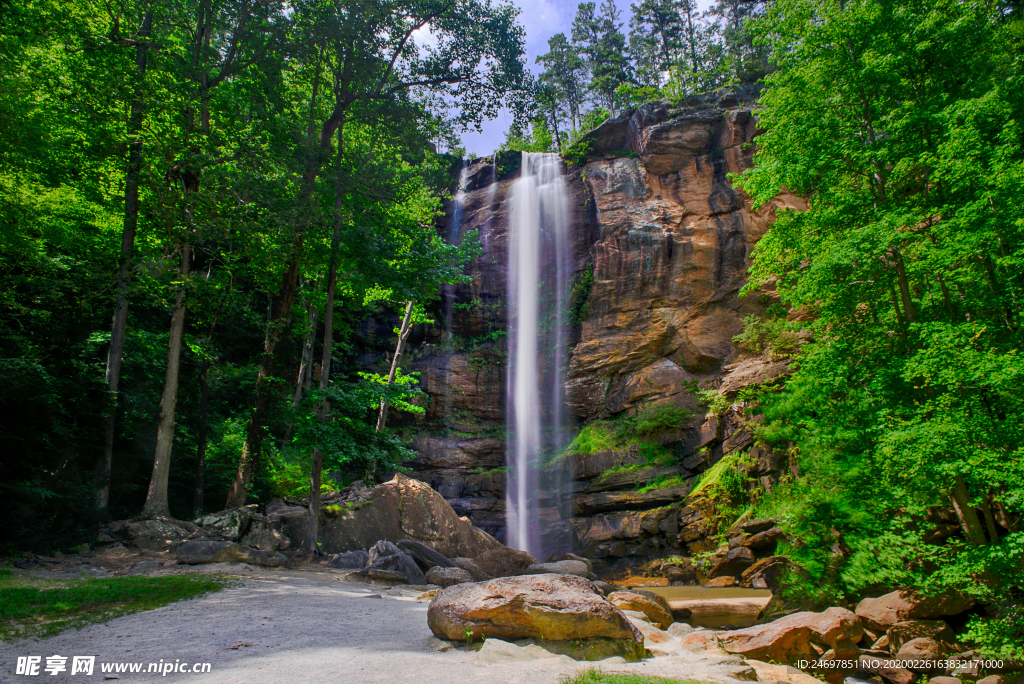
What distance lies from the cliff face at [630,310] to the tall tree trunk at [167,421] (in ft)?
48.0

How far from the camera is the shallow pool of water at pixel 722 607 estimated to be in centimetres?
1049

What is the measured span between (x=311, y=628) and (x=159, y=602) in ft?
8.08

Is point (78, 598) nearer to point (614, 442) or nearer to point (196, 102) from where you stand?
point (196, 102)

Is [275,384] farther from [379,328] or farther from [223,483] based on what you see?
[379,328]

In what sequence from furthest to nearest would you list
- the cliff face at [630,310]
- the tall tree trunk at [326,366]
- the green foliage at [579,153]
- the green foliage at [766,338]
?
the green foliage at [579,153] → the cliff face at [630,310] → the green foliage at [766,338] → the tall tree trunk at [326,366]

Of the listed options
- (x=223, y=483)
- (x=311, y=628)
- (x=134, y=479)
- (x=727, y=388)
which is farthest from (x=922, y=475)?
(x=223, y=483)

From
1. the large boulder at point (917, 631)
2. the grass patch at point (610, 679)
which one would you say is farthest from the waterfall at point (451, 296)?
the grass patch at point (610, 679)

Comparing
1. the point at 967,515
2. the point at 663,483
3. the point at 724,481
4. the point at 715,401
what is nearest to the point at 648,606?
the point at 967,515

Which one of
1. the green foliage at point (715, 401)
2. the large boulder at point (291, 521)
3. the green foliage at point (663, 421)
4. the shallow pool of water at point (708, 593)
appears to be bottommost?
the shallow pool of water at point (708, 593)

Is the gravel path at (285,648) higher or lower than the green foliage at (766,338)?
lower

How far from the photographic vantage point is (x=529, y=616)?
598cm

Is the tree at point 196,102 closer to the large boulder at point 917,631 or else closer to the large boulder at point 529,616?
the large boulder at point 529,616

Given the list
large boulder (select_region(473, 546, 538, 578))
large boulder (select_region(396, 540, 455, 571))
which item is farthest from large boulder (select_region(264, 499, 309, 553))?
large boulder (select_region(473, 546, 538, 578))

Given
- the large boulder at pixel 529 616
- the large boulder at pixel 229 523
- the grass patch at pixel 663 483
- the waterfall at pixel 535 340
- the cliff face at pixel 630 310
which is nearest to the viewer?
the large boulder at pixel 529 616
